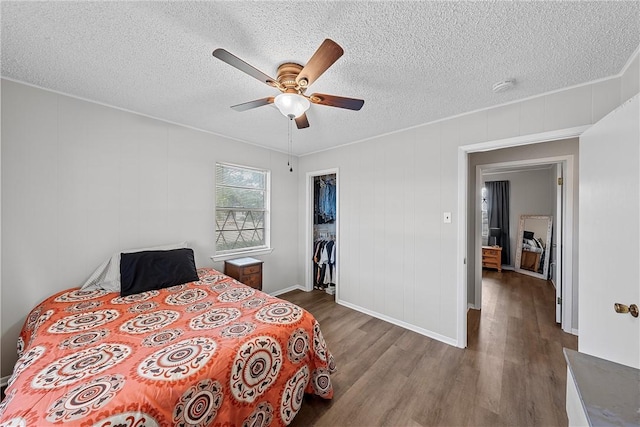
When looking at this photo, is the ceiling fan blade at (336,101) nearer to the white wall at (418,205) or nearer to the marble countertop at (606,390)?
the white wall at (418,205)

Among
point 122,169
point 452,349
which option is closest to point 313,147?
point 122,169

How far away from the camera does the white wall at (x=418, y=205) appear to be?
6.25 ft

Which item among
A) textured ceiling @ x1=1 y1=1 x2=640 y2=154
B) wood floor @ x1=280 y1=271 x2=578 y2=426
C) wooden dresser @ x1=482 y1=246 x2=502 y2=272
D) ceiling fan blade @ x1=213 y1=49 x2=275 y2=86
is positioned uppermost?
textured ceiling @ x1=1 y1=1 x2=640 y2=154

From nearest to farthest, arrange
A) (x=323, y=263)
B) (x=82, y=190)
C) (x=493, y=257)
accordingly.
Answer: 1. (x=82, y=190)
2. (x=323, y=263)
3. (x=493, y=257)

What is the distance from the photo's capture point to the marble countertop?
684mm

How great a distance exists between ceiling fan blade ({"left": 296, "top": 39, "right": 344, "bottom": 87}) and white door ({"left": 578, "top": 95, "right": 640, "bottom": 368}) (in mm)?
1457

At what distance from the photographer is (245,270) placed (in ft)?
9.57

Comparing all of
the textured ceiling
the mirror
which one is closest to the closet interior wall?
the textured ceiling

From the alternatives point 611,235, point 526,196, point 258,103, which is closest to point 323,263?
point 258,103

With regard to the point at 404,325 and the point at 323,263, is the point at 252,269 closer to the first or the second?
the point at 323,263

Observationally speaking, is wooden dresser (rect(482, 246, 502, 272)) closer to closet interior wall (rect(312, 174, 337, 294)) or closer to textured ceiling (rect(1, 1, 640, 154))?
closet interior wall (rect(312, 174, 337, 294))

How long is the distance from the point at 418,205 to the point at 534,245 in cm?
411

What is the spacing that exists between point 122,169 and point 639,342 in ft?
12.4

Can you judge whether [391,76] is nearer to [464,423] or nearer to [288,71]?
[288,71]
